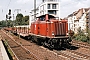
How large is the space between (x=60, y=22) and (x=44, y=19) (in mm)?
1978

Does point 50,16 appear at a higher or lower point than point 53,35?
higher

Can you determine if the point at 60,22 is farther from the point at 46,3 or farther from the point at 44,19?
the point at 46,3

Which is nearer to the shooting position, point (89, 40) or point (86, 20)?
point (89, 40)

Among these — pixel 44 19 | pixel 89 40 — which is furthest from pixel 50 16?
pixel 89 40

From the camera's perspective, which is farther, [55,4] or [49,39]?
[55,4]

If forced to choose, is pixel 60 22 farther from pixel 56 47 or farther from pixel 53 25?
pixel 56 47

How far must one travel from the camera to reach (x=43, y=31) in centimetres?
2019

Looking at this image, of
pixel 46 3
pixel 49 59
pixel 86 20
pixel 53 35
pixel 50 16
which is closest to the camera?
pixel 49 59

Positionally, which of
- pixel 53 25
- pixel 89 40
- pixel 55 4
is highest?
pixel 55 4

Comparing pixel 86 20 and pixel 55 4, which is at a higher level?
pixel 55 4

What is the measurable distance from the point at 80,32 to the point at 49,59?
20330 mm

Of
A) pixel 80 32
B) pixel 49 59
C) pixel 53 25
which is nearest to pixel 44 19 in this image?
pixel 53 25

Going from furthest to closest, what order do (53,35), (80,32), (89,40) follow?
(80,32) → (89,40) → (53,35)

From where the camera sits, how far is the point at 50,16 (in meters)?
19.9
